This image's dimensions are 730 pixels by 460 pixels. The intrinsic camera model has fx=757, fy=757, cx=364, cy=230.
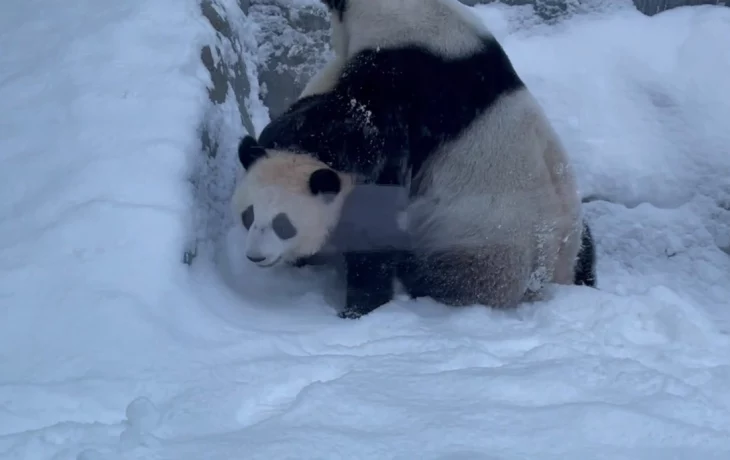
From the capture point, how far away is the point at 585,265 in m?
3.85

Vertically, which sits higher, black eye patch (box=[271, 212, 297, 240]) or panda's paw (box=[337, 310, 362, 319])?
black eye patch (box=[271, 212, 297, 240])

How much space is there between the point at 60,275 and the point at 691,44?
4.79 metres

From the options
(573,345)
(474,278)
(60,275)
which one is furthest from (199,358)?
(474,278)

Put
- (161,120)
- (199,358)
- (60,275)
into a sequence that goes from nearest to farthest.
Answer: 1. (199,358)
2. (60,275)
3. (161,120)

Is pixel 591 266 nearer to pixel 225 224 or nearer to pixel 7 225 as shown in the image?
pixel 225 224

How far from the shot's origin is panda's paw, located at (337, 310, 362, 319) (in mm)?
3303

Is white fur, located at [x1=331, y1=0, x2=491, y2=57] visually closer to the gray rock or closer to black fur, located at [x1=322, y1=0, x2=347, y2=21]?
black fur, located at [x1=322, y1=0, x2=347, y2=21]

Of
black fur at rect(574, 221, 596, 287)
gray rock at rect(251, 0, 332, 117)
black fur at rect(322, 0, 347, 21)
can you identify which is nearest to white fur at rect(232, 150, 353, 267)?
black fur at rect(322, 0, 347, 21)

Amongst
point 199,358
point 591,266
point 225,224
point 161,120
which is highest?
point 161,120

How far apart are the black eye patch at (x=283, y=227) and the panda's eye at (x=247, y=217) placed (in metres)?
0.14

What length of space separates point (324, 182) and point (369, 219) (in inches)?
12.7

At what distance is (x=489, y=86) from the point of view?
3.54m

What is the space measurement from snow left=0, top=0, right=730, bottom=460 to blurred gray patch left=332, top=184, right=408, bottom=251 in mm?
281

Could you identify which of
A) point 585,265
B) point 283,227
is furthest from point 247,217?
point 585,265
